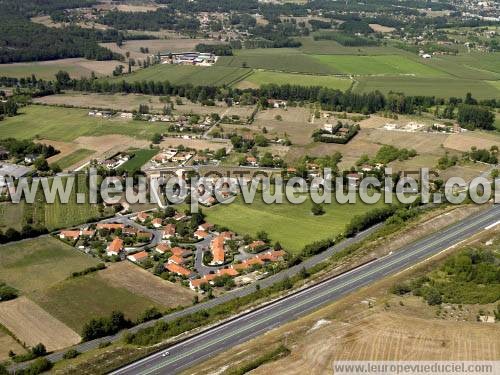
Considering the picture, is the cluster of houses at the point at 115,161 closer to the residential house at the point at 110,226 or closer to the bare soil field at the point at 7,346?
the residential house at the point at 110,226

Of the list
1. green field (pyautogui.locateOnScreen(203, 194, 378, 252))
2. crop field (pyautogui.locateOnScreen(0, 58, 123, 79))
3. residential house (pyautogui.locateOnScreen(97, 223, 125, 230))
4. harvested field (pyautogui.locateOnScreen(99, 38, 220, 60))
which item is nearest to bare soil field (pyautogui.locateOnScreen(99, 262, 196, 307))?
residential house (pyautogui.locateOnScreen(97, 223, 125, 230))

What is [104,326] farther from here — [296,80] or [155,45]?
[155,45]

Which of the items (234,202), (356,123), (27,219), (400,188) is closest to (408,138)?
(356,123)

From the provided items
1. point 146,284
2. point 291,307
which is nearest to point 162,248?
point 146,284

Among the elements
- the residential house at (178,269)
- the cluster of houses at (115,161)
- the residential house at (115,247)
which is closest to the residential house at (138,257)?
the residential house at (115,247)

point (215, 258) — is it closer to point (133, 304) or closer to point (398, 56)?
point (133, 304)

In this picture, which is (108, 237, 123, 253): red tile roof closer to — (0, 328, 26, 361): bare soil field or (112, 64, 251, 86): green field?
(0, 328, 26, 361): bare soil field
